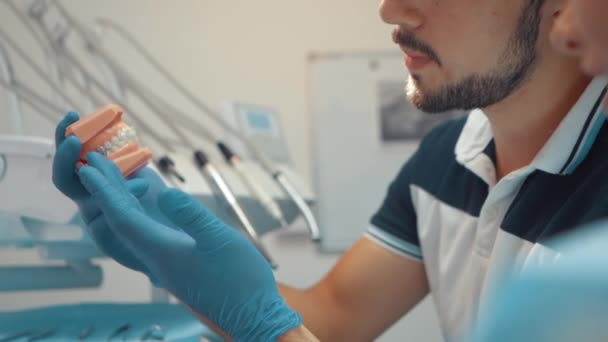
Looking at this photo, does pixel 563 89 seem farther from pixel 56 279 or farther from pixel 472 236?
pixel 56 279

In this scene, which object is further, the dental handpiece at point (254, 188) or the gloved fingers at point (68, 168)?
the dental handpiece at point (254, 188)

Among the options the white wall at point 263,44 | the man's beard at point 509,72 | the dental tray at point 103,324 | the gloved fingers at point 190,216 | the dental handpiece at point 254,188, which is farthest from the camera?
the white wall at point 263,44

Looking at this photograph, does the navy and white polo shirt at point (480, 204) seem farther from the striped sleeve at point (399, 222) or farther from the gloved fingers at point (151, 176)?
the gloved fingers at point (151, 176)

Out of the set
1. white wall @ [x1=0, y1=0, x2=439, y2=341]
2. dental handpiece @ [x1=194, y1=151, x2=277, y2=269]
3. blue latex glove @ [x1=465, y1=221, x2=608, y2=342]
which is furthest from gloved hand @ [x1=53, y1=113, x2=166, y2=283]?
white wall @ [x1=0, y1=0, x2=439, y2=341]

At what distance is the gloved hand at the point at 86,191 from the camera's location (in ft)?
2.19

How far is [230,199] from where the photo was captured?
854 millimetres

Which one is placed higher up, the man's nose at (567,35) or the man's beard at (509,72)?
the man's nose at (567,35)

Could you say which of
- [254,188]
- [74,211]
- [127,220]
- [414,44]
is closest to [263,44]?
[254,188]

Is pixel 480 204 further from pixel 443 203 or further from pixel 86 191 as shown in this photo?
pixel 86 191

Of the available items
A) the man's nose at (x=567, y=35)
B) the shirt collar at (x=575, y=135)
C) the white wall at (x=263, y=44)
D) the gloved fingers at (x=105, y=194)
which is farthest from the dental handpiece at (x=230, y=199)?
the white wall at (x=263, y=44)

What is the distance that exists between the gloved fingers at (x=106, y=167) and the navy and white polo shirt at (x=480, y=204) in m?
0.45

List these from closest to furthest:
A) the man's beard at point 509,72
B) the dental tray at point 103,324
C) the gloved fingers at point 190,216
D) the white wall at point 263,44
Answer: the gloved fingers at point 190,216 → the dental tray at point 103,324 → the man's beard at point 509,72 → the white wall at point 263,44

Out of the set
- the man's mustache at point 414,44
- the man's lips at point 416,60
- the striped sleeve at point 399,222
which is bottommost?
the striped sleeve at point 399,222

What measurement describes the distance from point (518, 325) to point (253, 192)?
74cm
